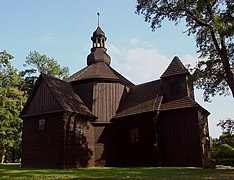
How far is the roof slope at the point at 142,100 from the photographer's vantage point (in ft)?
79.7

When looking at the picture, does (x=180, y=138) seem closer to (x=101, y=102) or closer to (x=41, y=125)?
(x=101, y=102)

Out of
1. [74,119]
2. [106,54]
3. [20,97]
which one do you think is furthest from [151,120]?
[20,97]

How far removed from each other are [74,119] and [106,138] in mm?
3747

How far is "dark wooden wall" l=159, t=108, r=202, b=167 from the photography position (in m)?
21.5

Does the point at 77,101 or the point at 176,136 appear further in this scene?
the point at 77,101

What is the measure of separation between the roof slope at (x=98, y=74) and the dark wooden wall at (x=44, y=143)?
6.00 meters

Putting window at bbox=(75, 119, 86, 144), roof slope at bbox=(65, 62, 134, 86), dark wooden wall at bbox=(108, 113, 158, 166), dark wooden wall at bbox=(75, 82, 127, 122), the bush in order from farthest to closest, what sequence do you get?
1. the bush
2. roof slope at bbox=(65, 62, 134, 86)
3. dark wooden wall at bbox=(75, 82, 127, 122)
4. dark wooden wall at bbox=(108, 113, 158, 166)
5. window at bbox=(75, 119, 86, 144)

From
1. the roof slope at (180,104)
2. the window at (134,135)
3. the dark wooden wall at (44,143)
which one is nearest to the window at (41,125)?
the dark wooden wall at (44,143)

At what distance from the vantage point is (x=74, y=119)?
22859 mm

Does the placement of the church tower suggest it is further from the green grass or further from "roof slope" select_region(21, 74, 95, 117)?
the green grass

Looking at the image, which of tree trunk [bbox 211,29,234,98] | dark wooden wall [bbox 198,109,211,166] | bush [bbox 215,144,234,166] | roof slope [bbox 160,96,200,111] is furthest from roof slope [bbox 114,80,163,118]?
bush [bbox 215,144,234,166]

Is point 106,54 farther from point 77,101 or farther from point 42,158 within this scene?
point 42,158

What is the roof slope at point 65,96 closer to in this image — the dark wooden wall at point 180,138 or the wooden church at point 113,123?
the wooden church at point 113,123

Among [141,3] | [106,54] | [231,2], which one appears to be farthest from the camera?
[106,54]
